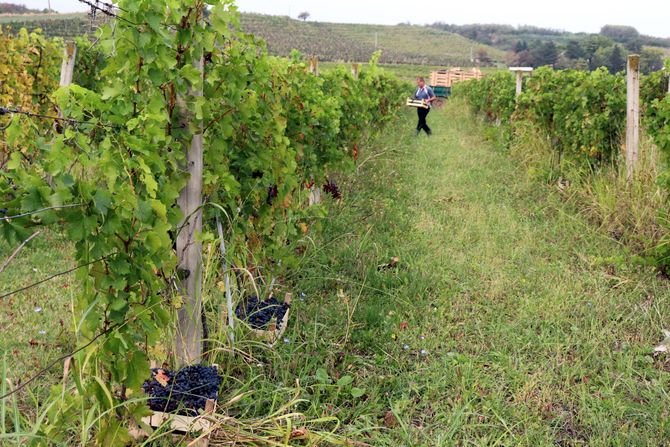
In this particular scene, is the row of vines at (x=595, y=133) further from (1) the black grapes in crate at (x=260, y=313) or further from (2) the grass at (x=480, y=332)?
(1) the black grapes in crate at (x=260, y=313)

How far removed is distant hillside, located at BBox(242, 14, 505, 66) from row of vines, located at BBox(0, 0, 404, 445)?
53095 millimetres

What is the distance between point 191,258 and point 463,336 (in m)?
1.89

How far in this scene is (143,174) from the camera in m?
2.26

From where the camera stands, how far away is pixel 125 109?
254 centimetres

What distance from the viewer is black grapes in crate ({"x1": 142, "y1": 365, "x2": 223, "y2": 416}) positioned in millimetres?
2658

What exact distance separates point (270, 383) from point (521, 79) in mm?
10394

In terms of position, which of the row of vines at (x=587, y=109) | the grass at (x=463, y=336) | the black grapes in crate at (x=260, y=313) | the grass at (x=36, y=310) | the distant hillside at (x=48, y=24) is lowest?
the grass at (x=36, y=310)

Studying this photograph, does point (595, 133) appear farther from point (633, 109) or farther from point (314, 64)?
point (314, 64)

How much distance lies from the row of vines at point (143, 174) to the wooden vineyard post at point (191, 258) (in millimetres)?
50

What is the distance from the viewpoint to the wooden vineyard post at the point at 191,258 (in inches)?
113

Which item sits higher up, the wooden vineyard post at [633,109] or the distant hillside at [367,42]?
the distant hillside at [367,42]

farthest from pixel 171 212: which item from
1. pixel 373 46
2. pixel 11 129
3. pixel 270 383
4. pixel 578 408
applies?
pixel 373 46

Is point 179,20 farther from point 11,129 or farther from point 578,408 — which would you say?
point 578,408

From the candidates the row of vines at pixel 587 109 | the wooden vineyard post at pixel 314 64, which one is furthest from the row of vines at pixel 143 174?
the wooden vineyard post at pixel 314 64
